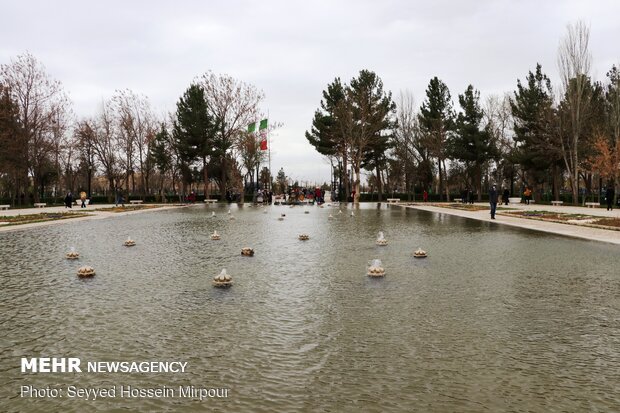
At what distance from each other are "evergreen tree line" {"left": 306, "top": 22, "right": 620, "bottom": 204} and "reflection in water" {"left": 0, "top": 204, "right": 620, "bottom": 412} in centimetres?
3167

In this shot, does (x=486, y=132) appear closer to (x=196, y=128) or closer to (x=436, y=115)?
(x=436, y=115)

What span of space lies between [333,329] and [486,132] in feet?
183

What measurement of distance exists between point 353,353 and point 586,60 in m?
45.6

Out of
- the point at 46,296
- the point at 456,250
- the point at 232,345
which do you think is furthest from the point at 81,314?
the point at 456,250

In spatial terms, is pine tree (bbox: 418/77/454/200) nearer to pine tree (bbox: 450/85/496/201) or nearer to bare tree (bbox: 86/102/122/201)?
pine tree (bbox: 450/85/496/201)

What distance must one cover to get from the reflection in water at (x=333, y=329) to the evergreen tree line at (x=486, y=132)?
31.7 m

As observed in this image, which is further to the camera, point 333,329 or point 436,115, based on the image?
point 436,115

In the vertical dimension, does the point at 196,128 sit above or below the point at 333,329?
above

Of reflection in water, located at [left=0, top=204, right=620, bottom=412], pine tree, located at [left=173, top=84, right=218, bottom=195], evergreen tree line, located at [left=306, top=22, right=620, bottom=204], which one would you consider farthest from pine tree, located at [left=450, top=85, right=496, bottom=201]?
reflection in water, located at [left=0, top=204, right=620, bottom=412]

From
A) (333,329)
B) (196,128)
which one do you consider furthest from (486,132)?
(333,329)

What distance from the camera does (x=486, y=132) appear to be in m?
56.2

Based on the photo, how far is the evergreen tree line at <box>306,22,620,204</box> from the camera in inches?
1677

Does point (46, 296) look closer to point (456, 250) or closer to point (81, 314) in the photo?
point (81, 314)

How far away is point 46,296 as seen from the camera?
741cm
